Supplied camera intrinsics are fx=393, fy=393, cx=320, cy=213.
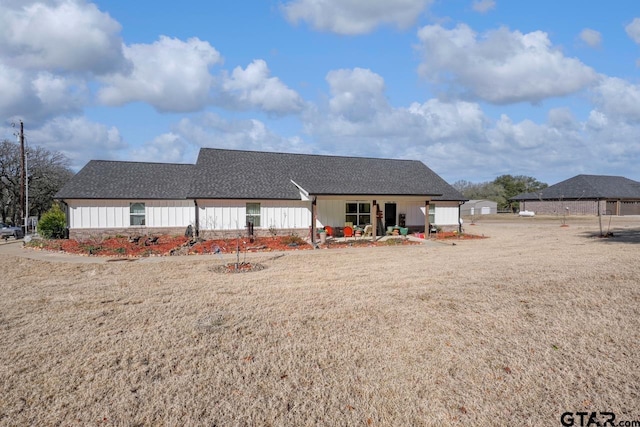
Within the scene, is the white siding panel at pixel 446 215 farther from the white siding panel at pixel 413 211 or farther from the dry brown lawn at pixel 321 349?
the dry brown lawn at pixel 321 349

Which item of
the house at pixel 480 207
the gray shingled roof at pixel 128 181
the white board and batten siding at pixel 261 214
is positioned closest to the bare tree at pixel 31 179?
the gray shingled roof at pixel 128 181

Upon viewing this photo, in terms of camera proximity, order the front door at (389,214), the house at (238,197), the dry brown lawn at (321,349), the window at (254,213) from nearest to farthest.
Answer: the dry brown lawn at (321,349) < the house at (238,197) < the window at (254,213) < the front door at (389,214)

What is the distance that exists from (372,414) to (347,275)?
24.4ft

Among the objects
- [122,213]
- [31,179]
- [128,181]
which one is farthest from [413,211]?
[31,179]

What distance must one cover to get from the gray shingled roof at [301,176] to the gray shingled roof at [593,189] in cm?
3758

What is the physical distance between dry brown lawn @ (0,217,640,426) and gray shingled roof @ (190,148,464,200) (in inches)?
431

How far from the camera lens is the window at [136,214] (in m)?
22.3

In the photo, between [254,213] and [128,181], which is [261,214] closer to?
[254,213]

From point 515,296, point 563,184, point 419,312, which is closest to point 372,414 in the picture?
point 419,312

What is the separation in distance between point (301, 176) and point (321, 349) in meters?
18.9

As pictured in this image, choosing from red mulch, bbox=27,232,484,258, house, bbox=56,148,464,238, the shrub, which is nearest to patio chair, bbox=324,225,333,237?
house, bbox=56,148,464,238

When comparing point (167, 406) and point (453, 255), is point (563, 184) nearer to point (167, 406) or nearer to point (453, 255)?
point (453, 255)

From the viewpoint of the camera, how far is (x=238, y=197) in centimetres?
2127

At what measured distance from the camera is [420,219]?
25609 mm
